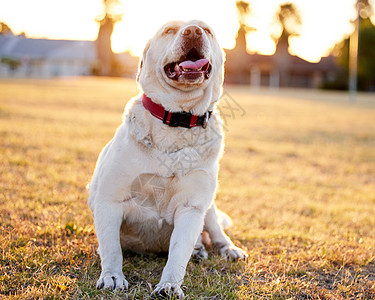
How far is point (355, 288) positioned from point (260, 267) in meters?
0.66

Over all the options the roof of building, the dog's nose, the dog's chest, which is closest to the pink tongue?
the dog's nose

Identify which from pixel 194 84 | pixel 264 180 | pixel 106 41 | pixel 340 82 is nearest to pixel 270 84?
pixel 340 82

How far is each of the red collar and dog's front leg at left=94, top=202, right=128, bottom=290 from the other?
2.18ft

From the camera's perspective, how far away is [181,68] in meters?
2.91

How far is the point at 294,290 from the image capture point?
2.75 m

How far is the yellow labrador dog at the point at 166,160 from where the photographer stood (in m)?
2.75

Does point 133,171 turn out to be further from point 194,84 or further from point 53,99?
point 53,99

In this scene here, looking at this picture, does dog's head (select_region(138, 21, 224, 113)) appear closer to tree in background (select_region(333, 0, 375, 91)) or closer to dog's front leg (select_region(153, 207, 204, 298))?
dog's front leg (select_region(153, 207, 204, 298))

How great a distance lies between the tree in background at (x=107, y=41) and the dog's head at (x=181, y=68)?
163ft

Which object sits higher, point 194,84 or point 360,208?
point 194,84

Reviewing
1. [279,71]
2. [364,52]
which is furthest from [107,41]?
[364,52]

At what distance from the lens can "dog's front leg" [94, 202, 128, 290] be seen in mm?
2637

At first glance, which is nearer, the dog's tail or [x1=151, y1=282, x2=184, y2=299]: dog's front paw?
[x1=151, y1=282, x2=184, y2=299]: dog's front paw

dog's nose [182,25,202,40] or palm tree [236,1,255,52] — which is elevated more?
palm tree [236,1,255,52]
